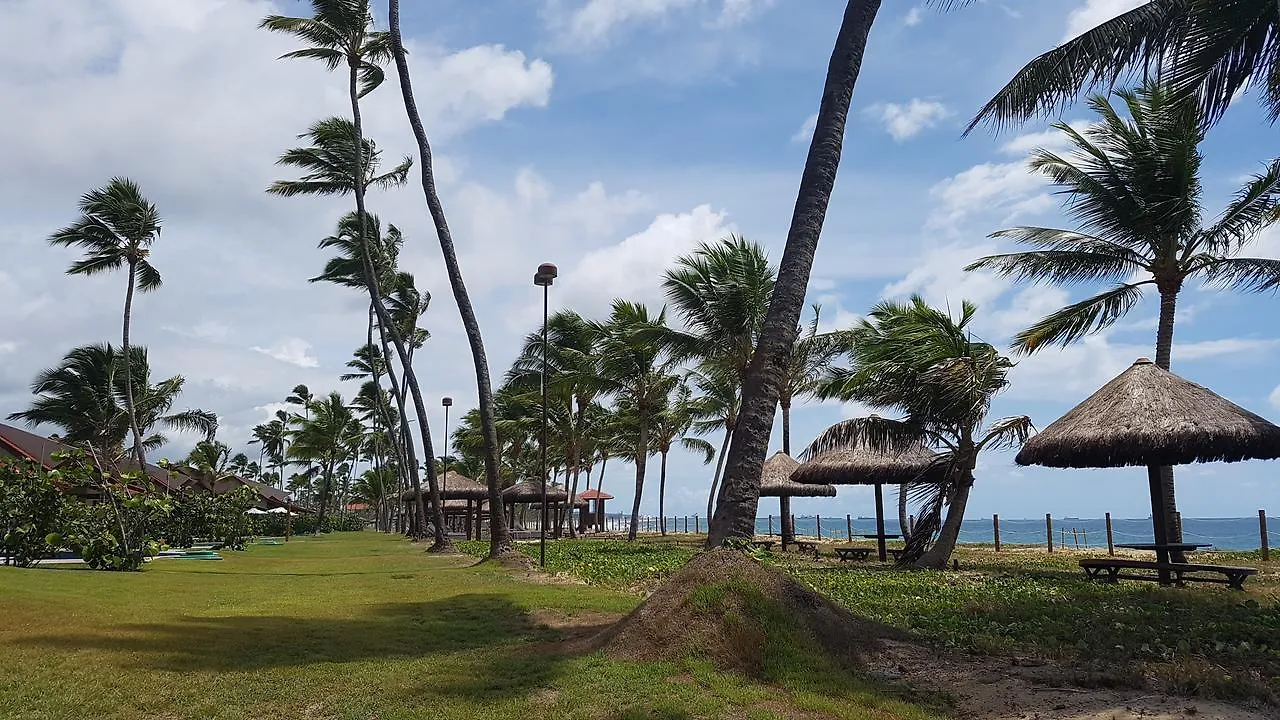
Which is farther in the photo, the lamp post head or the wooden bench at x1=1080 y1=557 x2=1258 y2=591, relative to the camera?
the lamp post head

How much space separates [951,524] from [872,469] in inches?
181

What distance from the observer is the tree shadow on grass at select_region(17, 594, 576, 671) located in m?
7.21

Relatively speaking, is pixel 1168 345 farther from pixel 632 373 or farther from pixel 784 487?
pixel 632 373

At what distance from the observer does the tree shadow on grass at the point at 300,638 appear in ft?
23.6

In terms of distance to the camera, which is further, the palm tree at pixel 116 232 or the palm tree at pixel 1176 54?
the palm tree at pixel 116 232

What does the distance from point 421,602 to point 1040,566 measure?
1304cm

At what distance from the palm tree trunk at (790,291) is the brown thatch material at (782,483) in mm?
17360

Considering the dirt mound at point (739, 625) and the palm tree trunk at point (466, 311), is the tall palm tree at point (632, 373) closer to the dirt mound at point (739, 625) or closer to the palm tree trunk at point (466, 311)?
the palm tree trunk at point (466, 311)

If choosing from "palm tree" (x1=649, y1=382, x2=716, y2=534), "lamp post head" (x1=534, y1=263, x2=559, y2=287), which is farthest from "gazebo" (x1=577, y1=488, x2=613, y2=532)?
"lamp post head" (x1=534, y1=263, x2=559, y2=287)

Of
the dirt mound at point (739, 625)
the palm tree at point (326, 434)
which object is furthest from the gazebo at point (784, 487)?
the palm tree at point (326, 434)

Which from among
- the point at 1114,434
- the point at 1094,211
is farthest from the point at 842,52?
the point at 1094,211

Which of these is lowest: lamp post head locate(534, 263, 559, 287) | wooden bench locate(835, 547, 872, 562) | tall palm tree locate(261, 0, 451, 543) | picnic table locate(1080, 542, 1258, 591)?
wooden bench locate(835, 547, 872, 562)

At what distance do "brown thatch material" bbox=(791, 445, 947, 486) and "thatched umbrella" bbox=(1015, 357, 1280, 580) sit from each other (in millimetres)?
5573

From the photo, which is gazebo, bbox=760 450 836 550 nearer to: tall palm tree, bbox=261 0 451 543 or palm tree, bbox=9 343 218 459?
tall palm tree, bbox=261 0 451 543
